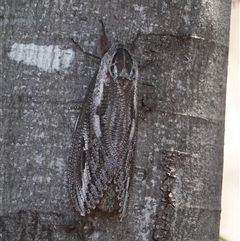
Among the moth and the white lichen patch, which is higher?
the white lichen patch

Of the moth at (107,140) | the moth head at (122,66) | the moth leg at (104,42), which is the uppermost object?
the moth leg at (104,42)

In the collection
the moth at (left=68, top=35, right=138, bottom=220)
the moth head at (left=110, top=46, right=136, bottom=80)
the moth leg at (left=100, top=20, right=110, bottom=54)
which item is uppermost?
the moth leg at (left=100, top=20, right=110, bottom=54)

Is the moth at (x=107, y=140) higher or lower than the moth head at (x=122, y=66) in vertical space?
lower

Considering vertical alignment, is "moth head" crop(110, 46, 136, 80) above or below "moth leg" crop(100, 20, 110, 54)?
below
